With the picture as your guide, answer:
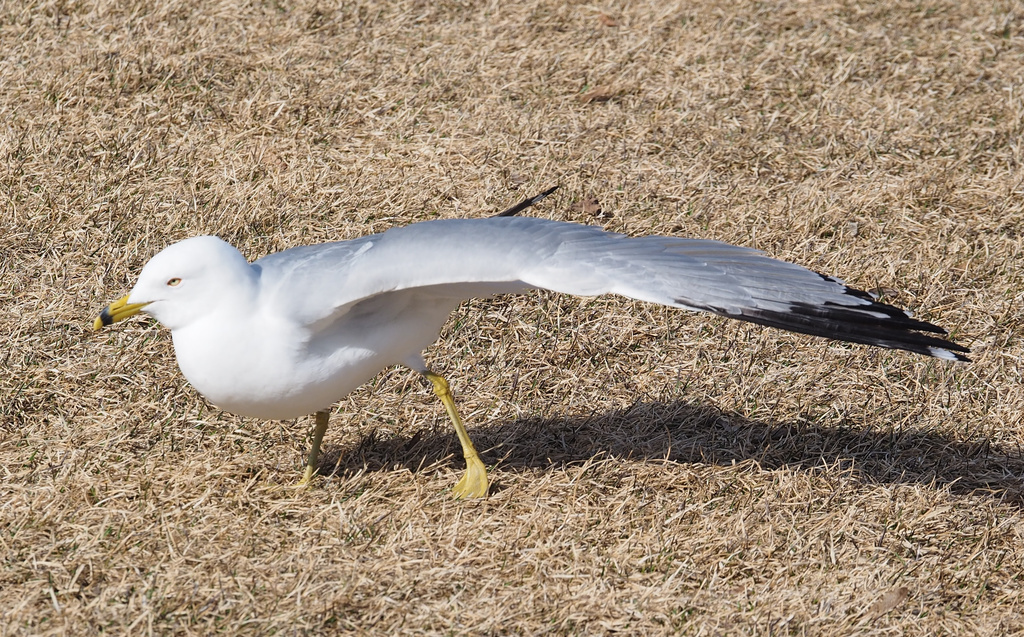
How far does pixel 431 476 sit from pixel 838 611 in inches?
52.8

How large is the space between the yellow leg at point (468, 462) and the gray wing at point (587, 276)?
0.43m

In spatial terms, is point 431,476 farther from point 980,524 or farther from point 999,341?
point 999,341

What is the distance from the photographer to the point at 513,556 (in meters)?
3.62

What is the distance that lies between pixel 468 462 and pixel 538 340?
0.94m

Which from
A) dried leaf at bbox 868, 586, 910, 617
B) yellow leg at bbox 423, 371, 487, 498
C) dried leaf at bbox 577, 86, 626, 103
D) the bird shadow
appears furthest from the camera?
dried leaf at bbox 577, 86, 626, 103

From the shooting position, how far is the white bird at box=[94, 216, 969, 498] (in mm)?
3240

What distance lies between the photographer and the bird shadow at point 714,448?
409 cm

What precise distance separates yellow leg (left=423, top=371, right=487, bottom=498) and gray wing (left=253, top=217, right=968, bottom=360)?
43 cm

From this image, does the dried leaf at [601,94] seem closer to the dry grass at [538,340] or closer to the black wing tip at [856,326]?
the dry grass at [538,340]

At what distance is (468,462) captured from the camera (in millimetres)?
3896

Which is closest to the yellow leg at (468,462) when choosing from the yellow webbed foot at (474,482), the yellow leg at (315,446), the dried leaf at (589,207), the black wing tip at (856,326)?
the yellow webbed foot at (474,482)

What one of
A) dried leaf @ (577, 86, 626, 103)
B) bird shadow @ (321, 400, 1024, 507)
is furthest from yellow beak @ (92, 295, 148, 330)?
dried leaf @ (577, 86, 626, 103)

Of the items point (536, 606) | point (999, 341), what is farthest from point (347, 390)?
point (999, 341)

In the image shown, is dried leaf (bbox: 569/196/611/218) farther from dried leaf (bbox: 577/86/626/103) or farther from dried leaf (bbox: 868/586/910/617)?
dried leaf (bbox: 868/586/910/617)
